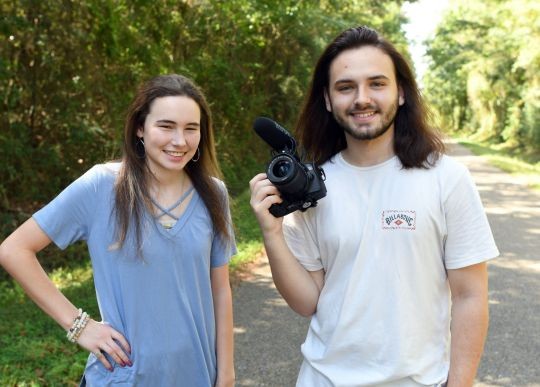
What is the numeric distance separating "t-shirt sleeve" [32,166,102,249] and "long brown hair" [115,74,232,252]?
104mm

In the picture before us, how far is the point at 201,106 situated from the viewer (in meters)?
2.31

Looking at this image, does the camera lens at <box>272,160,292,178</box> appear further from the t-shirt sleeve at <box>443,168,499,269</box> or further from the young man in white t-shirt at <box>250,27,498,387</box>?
the t-shirt sleeve at <box>443,168,499,269</box>

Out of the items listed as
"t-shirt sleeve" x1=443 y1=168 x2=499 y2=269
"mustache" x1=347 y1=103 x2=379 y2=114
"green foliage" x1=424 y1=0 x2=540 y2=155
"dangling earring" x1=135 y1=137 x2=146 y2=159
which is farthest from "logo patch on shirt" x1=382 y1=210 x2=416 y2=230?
"green foliage" x1=424 y1=0 x2=540 y2=155

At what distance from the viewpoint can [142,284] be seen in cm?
204

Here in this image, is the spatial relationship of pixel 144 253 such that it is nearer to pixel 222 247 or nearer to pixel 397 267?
pixel 222 247

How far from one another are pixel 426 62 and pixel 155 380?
148 feet

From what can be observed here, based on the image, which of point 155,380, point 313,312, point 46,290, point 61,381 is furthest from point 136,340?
point 61,381

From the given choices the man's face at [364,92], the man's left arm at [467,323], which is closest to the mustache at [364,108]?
the man's face at [364,92]

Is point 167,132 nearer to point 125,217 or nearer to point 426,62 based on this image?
point 125,217

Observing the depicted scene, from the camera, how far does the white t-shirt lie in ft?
6.15

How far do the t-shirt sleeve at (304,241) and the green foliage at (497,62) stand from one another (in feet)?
58.2

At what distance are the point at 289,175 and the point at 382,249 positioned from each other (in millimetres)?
393

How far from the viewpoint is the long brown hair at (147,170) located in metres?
→ 2.08

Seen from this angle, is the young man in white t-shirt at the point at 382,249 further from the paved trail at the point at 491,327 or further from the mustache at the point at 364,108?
the paved trail at the point at 491,327
